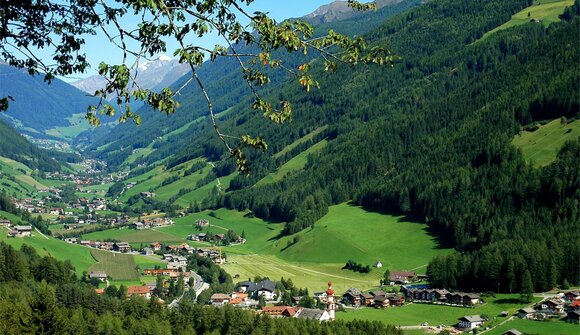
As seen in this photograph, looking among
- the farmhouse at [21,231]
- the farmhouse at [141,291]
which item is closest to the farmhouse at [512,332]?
the farmhouse at [141,291]

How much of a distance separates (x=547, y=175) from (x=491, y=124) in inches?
1808

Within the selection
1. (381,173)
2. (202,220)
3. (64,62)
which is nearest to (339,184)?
(381,173)

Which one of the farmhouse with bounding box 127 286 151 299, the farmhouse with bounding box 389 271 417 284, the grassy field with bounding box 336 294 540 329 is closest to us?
the grassy field with bounding box 336 294 540 329

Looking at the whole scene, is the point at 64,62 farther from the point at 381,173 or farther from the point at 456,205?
the point at 381,173

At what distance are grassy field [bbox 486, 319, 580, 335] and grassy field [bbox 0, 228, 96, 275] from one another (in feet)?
247

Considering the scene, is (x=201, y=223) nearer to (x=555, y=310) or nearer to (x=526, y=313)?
(x=526, y=313)

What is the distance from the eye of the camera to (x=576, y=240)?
343 ft

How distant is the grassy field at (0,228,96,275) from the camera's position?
123 meters

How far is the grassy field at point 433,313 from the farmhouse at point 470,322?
73.8 inches

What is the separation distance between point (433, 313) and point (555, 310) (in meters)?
16.3

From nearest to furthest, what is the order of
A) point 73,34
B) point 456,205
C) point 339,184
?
→ point 73,34 < point 456,205 < point 339,184

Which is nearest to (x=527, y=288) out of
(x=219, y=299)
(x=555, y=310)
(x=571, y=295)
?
(x=571, y=295)

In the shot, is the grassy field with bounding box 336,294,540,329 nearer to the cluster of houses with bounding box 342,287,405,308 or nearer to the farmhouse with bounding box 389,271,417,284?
the cluster of houses with bounding box 342,287,405,308

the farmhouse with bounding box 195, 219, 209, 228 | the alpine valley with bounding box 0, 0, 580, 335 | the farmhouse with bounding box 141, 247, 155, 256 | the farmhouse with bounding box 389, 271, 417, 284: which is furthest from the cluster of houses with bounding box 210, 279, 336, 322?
the farmhouse with bounding box 195, 219, 209, 228
